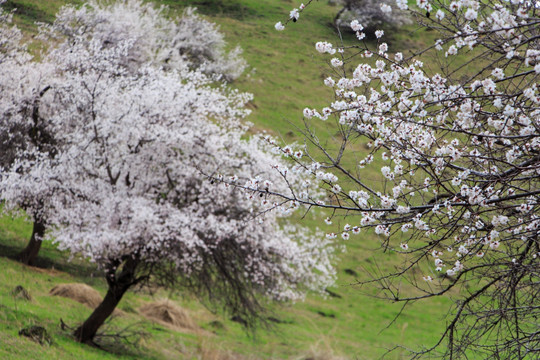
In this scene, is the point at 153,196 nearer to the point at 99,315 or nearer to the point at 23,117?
the point at 99,315

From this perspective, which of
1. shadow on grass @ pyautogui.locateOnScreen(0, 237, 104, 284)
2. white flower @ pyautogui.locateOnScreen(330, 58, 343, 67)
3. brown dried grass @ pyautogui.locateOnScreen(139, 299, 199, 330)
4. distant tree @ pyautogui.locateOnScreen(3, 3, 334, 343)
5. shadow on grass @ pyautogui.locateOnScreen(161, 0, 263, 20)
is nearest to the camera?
white flower @ pyautogui.locateOnScreen(330, 58, 343, 67)

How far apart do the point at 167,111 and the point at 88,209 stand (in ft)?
12.3

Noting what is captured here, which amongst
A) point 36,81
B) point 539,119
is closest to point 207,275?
point 36,81

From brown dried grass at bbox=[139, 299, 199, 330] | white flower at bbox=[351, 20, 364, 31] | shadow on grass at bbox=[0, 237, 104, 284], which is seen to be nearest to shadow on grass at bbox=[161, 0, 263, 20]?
shadow on grass at bbox=[0, 237, 104, 284]

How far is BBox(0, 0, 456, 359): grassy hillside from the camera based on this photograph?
15484mm

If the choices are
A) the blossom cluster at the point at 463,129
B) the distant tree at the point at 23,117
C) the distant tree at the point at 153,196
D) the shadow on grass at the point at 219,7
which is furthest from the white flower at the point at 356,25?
the shadow on grass at the point at 219,7

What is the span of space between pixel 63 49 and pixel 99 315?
1263cm

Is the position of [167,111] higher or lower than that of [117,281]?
higher

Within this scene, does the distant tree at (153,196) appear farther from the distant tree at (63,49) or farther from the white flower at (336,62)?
the white flower at (336,62)

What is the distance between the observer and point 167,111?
1753 centimetres

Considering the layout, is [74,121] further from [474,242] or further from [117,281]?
[474,242]

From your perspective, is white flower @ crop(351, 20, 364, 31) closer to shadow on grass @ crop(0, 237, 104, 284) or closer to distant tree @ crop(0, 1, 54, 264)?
distant tree @ crop(0, 1, 54, 264)

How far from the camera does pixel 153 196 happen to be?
16547 millimetres

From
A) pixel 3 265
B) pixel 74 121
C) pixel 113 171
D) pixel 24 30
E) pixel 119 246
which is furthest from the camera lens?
pixel 24 30
